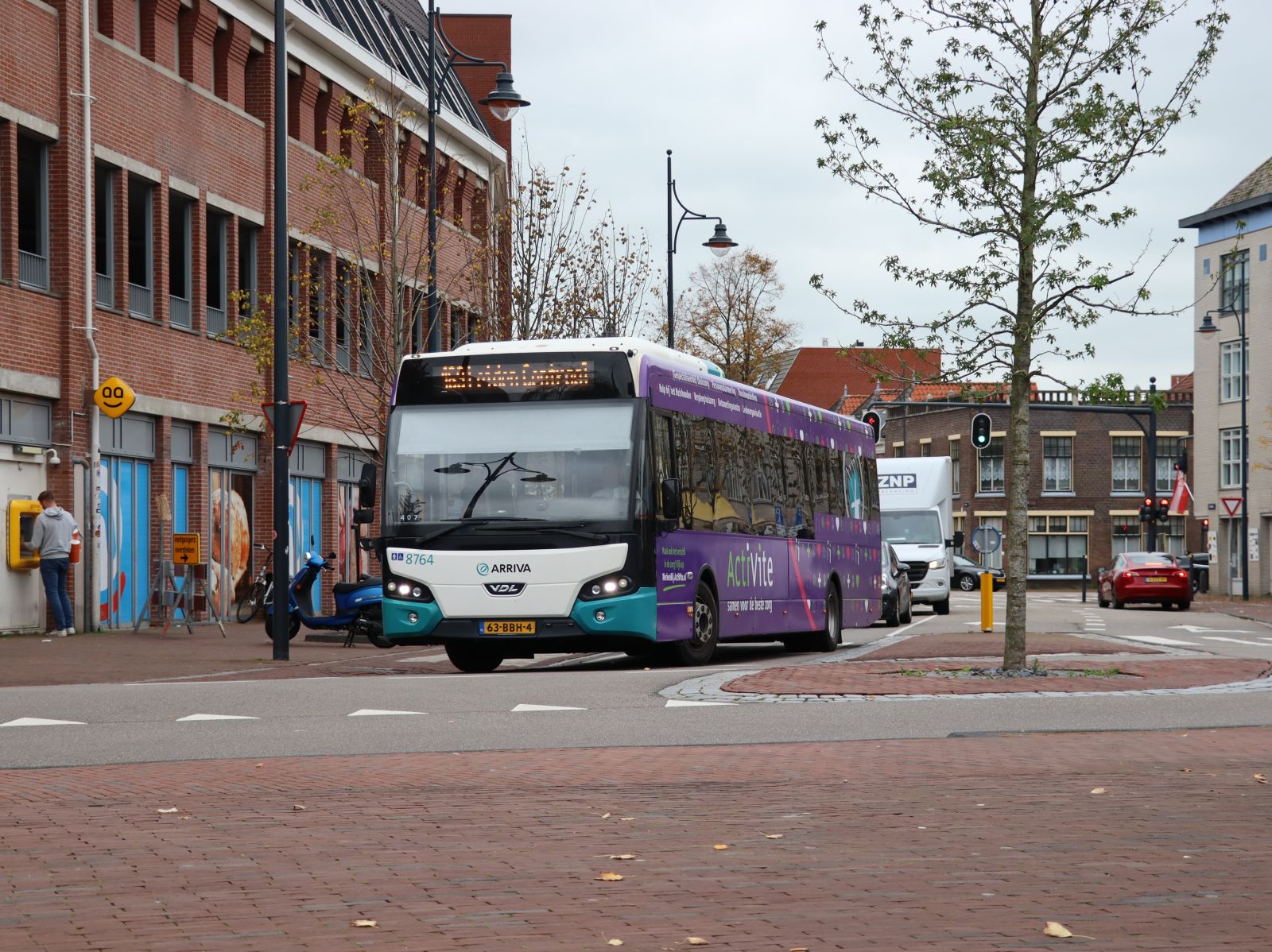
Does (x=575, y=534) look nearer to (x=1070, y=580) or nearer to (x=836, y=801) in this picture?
(x=836, y=801)

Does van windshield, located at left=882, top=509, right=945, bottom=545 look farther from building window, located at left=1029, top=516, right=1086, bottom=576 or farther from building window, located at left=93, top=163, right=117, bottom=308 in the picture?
building window, located at left=1029, top=516, right=1086, bottom=576

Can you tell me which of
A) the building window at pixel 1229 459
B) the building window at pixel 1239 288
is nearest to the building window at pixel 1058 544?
the building window at pixel 1229 459

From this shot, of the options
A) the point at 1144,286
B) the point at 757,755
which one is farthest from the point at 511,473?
the point at 757,755

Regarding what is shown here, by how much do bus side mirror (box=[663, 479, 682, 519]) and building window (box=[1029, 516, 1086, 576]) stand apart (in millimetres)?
69167

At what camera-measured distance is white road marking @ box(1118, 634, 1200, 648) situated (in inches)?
1061

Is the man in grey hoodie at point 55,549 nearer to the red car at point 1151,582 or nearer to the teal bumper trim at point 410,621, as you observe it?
the teal bumper trim at point 410,621

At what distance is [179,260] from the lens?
106 ft

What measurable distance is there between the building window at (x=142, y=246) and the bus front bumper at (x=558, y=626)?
1313 cm

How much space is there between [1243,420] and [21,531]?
44596 mm

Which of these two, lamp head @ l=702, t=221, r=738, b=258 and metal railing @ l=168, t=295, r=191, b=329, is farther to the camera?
lamp head @ l=702, t=221, r=738, b=258

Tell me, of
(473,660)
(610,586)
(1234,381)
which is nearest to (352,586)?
(473,660)

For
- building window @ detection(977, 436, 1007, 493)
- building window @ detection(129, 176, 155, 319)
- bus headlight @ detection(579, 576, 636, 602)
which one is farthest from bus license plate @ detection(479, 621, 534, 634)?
building window @ detection(977, 436, 1007, 493)

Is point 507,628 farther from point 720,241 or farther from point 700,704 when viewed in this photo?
point 720,241

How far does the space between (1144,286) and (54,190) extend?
16215 millimetres
